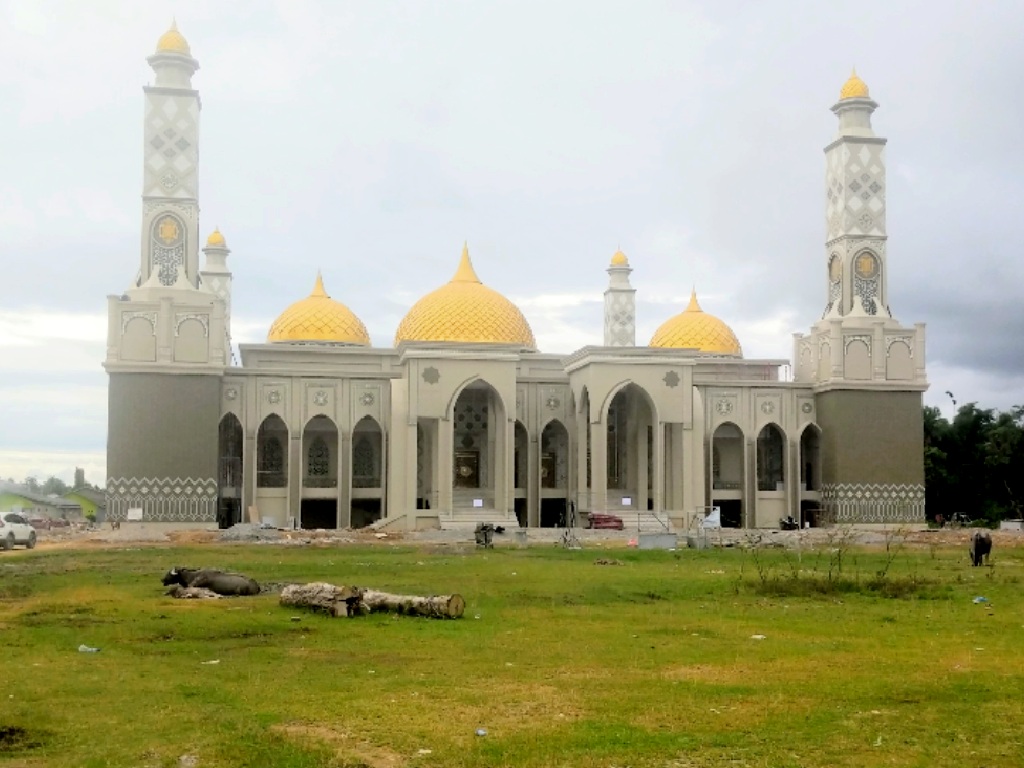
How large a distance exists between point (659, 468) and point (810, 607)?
27.2 meters

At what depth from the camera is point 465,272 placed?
163 feet

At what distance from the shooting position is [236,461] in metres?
43.8

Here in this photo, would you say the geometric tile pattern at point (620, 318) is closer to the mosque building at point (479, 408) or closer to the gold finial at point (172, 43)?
the mosque building at point (479, 408)

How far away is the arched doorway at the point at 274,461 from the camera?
142 feet

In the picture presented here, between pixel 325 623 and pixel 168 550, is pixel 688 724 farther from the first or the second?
pixel 168 550

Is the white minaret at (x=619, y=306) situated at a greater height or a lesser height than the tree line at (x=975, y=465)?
greater

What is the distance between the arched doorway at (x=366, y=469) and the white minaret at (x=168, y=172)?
833cm

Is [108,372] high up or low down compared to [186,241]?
down

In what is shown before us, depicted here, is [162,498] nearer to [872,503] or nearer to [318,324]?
[318,324]

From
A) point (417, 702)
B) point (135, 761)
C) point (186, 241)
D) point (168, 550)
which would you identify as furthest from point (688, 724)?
point (186, 241)

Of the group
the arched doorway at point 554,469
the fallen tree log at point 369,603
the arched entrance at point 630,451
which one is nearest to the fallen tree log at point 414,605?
the fallen tree log at point 369,603

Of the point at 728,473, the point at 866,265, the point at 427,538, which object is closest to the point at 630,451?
the point at 728,473

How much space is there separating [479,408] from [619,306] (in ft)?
36.1

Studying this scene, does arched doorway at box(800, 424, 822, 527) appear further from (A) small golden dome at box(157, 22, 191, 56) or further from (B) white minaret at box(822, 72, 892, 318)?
(A) small golden dome at box(157, 22, 191, 56)
